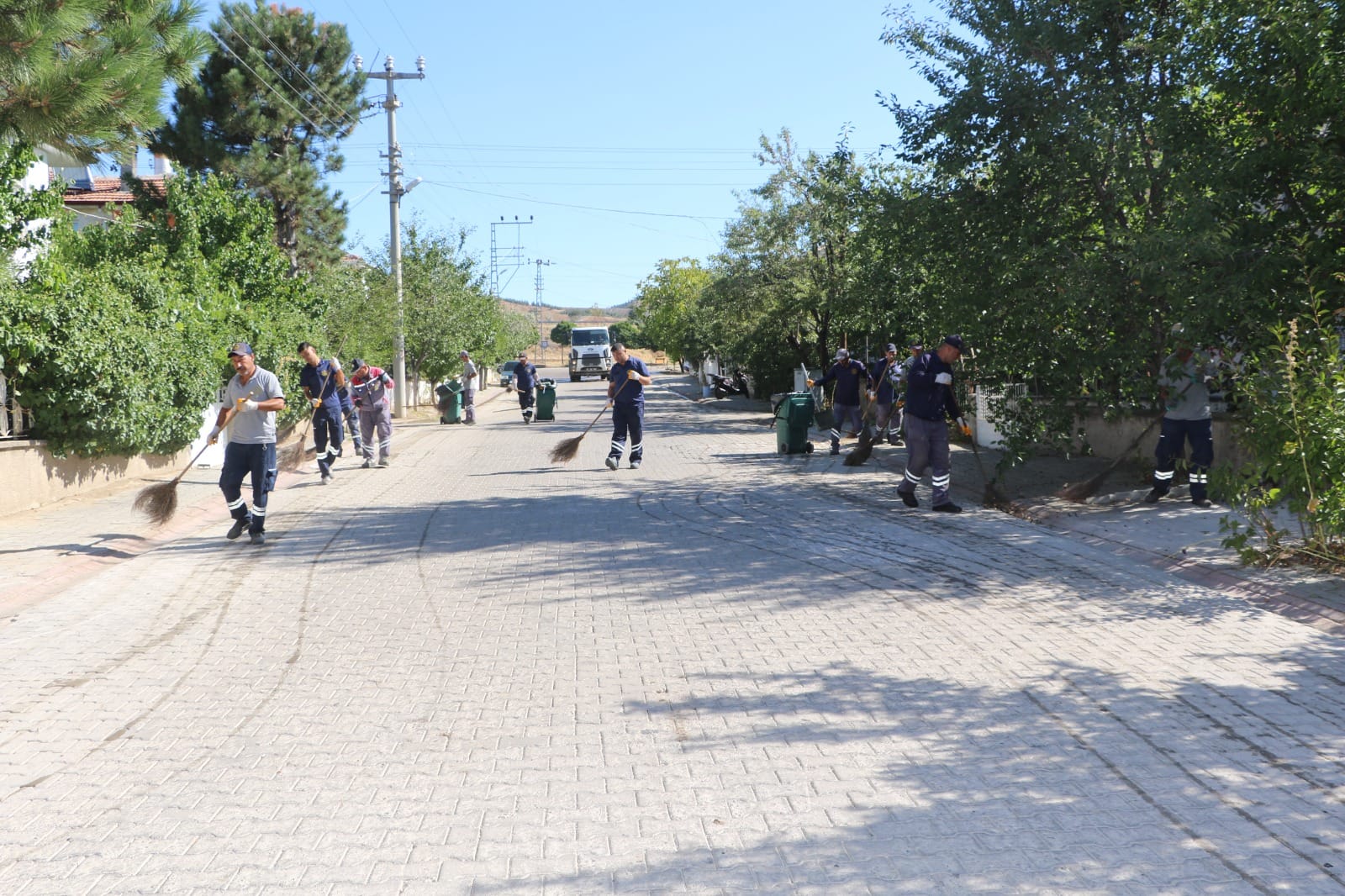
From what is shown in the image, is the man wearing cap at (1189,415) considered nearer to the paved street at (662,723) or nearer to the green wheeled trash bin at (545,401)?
the paved street at (662,723)

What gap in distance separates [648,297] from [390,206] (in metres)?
44.2

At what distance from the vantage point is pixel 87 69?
9.18 meters

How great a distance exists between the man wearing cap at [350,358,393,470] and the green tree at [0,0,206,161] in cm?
795

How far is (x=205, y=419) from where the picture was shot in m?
18.8

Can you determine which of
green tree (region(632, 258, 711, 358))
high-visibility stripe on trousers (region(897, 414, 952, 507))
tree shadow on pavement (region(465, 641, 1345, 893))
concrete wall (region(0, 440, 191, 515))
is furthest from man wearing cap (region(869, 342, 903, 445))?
green tree (region(632, 258, 711, 358))

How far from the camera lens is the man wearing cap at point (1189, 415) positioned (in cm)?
1157

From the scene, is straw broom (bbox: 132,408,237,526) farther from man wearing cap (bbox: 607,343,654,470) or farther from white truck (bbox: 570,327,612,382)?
white truck (bbox: 570,327,612,382)

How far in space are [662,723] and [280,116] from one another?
29520 mm

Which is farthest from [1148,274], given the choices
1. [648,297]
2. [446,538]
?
[648,297]

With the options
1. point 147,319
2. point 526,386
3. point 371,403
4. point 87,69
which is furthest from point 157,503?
point 526,386

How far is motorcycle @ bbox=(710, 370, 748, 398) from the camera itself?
44.6 meters

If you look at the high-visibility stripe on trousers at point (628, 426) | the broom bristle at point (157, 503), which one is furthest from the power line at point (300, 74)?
the broom bristle at point (157, 503)

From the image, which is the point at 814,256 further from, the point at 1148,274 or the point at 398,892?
the point at 398,892

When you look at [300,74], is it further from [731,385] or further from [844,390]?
[844,390]
